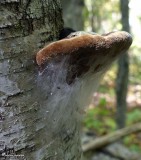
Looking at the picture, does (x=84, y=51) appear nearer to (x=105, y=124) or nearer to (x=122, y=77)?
(x=122, y=77)

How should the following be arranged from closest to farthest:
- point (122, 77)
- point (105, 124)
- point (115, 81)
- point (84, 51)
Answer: point (84, 51) < point (122, 77) < point (115, 81) < point (105, 124)

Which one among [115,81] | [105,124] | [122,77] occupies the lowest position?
[105,124]

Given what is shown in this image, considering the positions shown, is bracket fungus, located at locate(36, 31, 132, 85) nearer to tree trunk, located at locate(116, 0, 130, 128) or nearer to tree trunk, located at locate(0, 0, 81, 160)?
tree trunk, located at locate(0, 0, 81, 160)

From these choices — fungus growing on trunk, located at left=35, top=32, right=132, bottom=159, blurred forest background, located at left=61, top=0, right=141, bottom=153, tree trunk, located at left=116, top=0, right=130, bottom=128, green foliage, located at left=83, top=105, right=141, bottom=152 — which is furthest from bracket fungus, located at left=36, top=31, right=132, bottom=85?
green foliage, located at left=83, top=105, right=141, bottom=152

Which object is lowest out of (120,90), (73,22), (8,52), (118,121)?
(118,121)

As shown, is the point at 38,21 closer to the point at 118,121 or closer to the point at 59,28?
the point at 59,28

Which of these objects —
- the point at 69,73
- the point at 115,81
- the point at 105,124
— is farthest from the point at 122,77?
the point at 69,73

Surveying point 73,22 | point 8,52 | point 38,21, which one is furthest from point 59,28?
point 73,22
